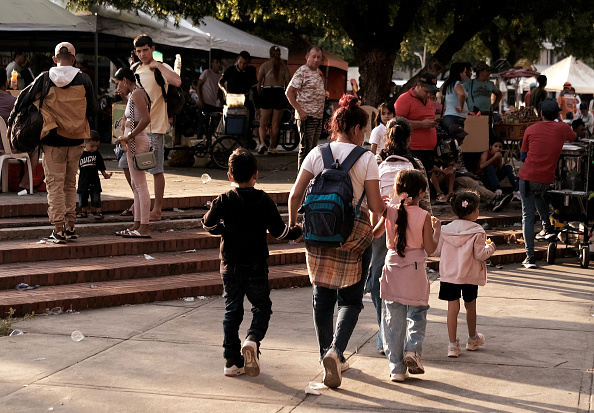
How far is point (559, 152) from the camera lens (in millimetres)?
10008

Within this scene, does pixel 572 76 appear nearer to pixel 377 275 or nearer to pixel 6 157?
pixel 6 157

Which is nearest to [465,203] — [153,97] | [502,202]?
[153,97]

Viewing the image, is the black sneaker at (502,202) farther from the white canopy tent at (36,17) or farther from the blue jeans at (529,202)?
the white canopy tent at (36,17)

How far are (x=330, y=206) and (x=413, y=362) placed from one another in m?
1.26

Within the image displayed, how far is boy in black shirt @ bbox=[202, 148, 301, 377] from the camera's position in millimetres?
5812

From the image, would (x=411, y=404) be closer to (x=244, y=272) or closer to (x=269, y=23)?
(x=244, y=272)

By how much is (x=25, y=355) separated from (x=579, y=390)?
146 inches

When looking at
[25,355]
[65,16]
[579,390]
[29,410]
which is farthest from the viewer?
[65,16]

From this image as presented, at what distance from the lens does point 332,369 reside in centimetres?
556

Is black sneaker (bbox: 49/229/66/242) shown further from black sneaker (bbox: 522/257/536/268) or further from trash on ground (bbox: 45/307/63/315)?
black sneaker (bbox: 522/257/536/268)

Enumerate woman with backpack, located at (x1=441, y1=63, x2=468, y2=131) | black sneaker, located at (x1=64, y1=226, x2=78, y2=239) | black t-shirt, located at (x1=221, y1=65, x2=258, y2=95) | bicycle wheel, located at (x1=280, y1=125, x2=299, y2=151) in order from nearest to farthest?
black sneaker, located at (x1=64, y1=226, x2=78, y2=239), woman with backpack, located at (x1=441, y1=63, x2=468, y2=131), black t-shirt, located at (x1=221, y1=65, x2=258, y2=95), bicycle wheel, located at (x1=280, y1=125, x2=299, y2=151)

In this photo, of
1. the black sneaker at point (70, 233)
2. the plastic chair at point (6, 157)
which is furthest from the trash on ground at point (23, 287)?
the plastic chair at point (6, 157)

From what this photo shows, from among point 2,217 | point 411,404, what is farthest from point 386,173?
point 2,217

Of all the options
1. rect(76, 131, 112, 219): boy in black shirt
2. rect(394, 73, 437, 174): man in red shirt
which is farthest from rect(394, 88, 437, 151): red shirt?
rect(76, 131, 112, 219): boy in black shirt
